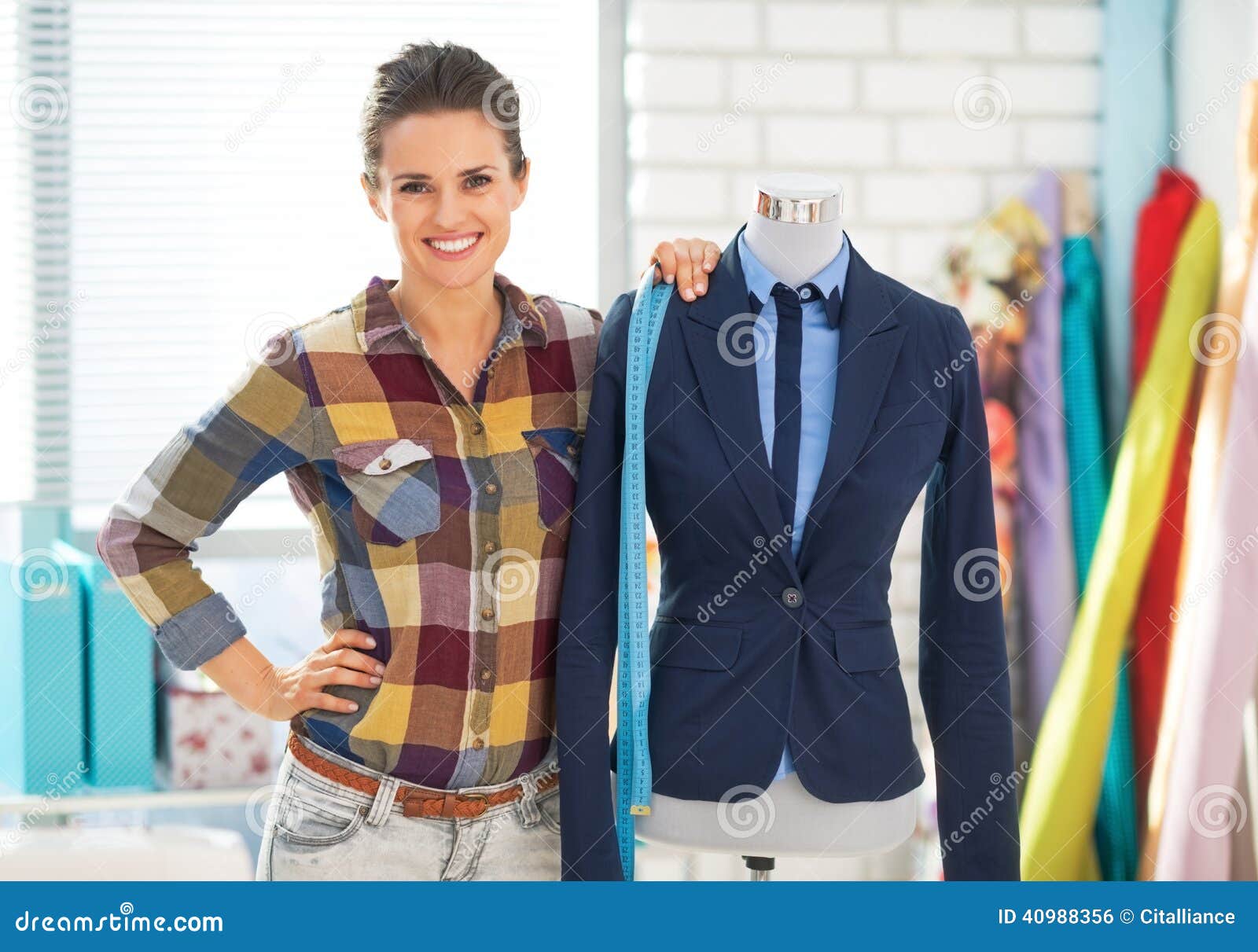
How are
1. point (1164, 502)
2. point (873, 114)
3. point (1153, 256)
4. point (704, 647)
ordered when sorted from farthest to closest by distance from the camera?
point (873, 114), point (1153, 256), point (1164, 502), point (704, 647)

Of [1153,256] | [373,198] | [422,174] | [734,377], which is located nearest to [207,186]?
[373,198]

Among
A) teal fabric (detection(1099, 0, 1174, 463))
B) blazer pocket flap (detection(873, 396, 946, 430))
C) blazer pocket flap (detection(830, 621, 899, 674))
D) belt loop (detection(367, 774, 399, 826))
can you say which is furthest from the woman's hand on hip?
teal fabric (detection(1099, 0, 1174, 463))

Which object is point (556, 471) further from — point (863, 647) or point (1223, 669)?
point (1223, 669)

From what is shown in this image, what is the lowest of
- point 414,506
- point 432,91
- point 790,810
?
point 790,810

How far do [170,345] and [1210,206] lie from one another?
7.79ft

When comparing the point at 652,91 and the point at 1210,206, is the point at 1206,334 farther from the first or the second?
the point at 652,91

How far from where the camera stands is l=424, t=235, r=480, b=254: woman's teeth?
1.58 metres

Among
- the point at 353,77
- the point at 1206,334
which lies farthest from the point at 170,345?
the point at 1206,334

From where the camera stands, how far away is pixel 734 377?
156 centimetres

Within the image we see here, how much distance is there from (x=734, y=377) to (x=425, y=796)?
66 cm

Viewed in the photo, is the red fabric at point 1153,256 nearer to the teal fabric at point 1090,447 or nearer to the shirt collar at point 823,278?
the teal fabric at point 1090,447

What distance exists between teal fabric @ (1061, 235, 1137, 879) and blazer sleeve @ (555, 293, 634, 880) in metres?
1.57

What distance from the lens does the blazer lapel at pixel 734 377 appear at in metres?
1.51

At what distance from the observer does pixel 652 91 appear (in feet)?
9.23
